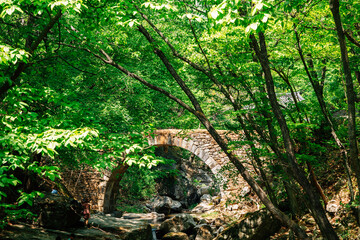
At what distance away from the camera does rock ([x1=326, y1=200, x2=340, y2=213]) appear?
637 cm

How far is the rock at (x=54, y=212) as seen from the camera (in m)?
7.61

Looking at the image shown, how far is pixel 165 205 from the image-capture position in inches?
616

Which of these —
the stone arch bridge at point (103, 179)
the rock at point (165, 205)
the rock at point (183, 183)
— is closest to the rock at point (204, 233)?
the stone arch bridge at point (103, 179)

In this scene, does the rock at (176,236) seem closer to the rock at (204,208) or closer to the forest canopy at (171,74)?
the forest canopy at (171,74)

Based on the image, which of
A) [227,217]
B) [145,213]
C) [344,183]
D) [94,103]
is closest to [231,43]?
[94,103]

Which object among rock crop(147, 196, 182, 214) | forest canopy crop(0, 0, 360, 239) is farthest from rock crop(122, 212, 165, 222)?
forest canopy crop(0, 0, 360, 239)

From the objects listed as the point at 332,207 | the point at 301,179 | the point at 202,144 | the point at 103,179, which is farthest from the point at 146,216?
the point at 301,179

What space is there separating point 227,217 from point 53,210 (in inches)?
229

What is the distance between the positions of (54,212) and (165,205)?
27.8 feet

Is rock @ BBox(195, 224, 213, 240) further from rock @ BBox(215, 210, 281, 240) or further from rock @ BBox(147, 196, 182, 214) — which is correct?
rock @ BBox(147, 196, 182, 214)

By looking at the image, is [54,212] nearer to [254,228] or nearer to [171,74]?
[254,228]

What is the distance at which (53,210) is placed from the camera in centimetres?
778

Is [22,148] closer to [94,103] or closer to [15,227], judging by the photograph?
[94,103]

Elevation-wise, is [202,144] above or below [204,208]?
above
